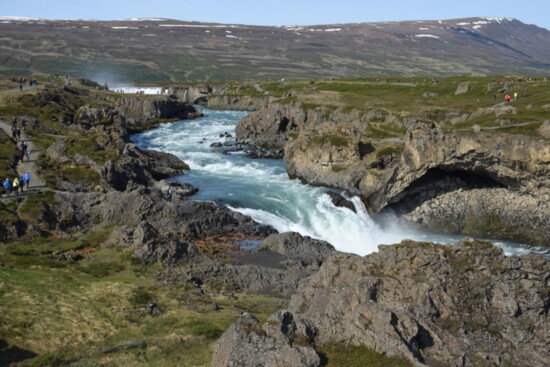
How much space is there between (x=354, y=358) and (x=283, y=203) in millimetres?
45098

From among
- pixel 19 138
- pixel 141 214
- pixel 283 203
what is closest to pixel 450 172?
pixel 283 203

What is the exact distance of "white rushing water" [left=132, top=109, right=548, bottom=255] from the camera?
57750mm

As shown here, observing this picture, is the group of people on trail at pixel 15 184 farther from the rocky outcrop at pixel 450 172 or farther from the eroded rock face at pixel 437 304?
the eroded rock face at pixel 437 304

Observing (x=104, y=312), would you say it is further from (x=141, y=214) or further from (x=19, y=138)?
(x=19, y=138)

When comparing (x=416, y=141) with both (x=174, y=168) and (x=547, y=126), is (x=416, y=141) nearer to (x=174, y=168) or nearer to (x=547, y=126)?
(x=547, y=126)

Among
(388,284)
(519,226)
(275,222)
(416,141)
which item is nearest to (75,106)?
(275,222)

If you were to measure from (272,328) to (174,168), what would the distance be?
6535 centimetres

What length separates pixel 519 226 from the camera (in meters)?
56.7

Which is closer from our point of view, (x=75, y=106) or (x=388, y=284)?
(x=388, y=284)

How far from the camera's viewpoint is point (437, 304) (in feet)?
72.0

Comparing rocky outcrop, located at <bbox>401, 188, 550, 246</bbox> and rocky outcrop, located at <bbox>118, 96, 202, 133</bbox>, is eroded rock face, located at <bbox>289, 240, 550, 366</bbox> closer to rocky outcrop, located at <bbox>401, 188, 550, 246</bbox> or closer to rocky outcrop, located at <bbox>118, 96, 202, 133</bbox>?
rocky outcrop, located at <bbox>401, 188, 550, 246</bbox>

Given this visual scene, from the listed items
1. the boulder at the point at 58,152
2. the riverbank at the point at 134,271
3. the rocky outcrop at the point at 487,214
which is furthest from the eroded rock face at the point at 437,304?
the boulder at the point at 58,152

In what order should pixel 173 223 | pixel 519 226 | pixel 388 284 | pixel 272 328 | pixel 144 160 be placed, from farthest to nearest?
pixel 144 160 → pixel 519 226 → pixel 173 223 → pixel 388 284 → pixel 272 328

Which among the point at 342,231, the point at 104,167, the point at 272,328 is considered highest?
the point at 272,328
